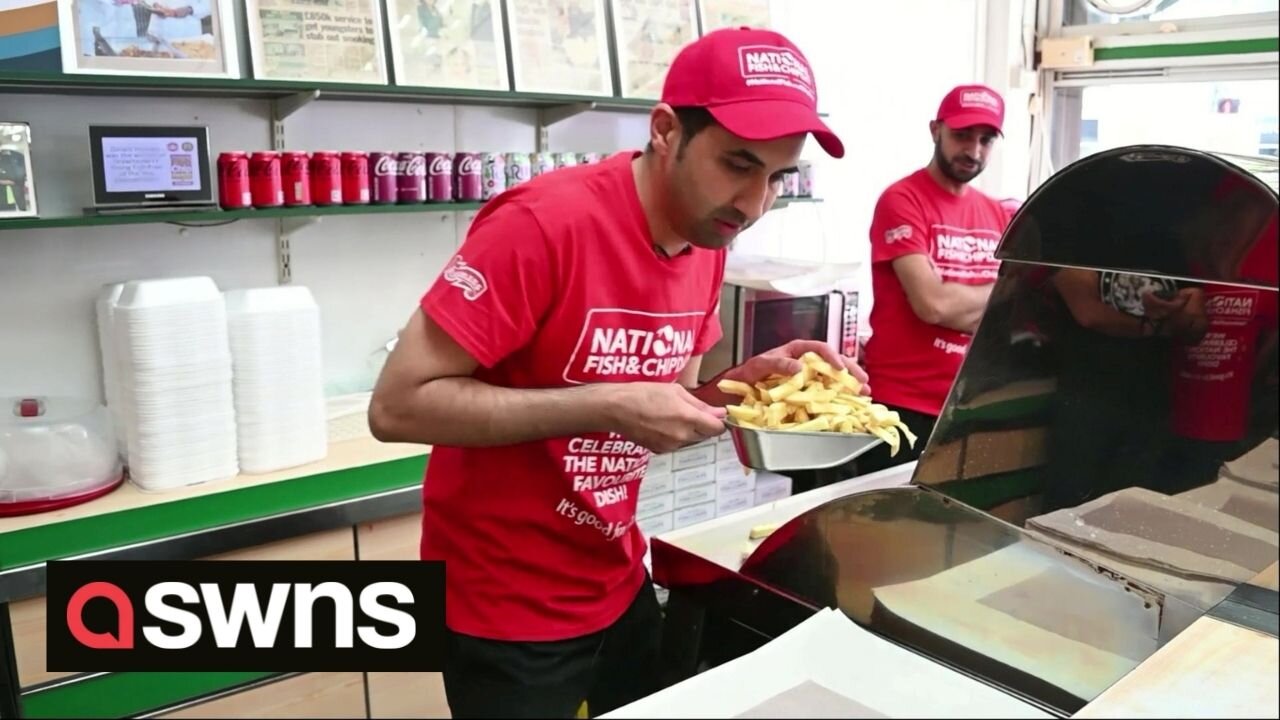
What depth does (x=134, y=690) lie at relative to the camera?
81.7 inches

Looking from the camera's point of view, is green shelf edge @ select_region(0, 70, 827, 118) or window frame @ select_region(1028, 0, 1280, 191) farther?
green shelf edge @ select_region(0, 70, 827, 118)

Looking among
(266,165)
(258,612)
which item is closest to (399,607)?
(258,612)

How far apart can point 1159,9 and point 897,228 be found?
48.8 inches

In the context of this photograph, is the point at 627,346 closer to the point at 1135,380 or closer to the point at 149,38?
the point at 1135,380

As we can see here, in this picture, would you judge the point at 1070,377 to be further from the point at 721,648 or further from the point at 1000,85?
the point at 721,648

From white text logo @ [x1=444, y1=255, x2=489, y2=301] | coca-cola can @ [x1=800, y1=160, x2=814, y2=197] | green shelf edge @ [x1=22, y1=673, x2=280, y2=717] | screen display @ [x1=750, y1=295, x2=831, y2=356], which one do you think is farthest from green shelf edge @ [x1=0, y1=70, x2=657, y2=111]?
white text logo @ [x1=444, y1=255, x2=489, y2=301]

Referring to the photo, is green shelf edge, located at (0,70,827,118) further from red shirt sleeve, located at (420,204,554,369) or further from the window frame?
red shirt sleeve, located at (420,204,554,369)

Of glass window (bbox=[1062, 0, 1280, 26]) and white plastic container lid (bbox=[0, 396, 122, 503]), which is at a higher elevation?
glass window (bbox=[1062, 0, 1280, 26])

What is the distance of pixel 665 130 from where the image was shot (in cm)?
135

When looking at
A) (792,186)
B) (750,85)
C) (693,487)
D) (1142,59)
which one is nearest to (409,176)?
(693,487)

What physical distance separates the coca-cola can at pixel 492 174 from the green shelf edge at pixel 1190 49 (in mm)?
1758

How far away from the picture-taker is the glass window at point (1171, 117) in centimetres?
100

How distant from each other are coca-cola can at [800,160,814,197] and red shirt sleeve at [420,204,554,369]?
86.2 inches

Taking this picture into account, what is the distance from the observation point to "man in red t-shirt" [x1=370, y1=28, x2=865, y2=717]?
48.8 inches
